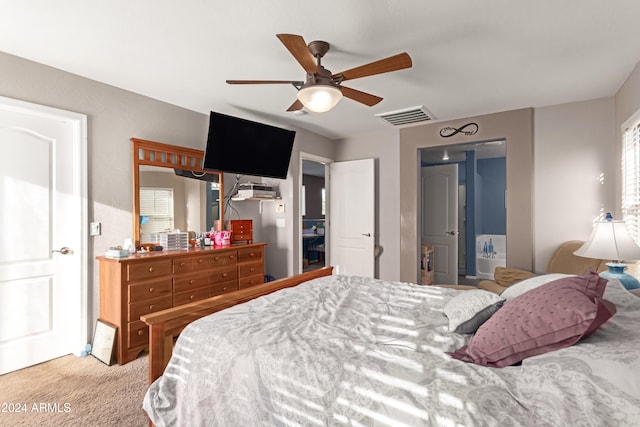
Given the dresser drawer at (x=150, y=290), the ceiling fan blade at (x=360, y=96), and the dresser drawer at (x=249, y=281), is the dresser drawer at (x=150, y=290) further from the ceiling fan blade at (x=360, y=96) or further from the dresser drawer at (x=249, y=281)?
the ceiling fan blade at (x=360, y=96)

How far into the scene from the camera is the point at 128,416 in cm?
192

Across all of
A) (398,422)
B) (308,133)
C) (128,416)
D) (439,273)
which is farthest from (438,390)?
(439,273)

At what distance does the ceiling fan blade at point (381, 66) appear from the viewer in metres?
1.86

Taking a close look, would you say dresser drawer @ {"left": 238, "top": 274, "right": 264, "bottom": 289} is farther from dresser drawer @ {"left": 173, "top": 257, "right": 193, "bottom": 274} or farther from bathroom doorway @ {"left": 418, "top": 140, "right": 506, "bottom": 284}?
bathroom doorway @ {"left": 418, "top": 140, "right": 506, "bottom": 284}

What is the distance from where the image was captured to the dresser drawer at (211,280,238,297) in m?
3.32

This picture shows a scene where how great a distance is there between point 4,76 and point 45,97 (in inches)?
10.0

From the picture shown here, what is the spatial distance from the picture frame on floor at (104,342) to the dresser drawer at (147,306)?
0.17 meters

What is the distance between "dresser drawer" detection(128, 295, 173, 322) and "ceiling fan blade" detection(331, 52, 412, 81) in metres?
2.38

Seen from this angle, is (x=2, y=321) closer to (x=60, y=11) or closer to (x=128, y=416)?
(x=128, y=416)

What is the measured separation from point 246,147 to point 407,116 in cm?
196

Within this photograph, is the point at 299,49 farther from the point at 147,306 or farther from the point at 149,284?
the point at 147,306

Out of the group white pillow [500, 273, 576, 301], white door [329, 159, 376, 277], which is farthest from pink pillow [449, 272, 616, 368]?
white door [329, 159, 376, 277]

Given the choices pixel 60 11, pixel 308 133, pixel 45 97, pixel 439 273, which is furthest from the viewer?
pixel 439 273

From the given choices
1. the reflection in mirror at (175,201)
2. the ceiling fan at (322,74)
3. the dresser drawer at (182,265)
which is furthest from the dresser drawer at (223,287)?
the ceiling fan at (322,74)
